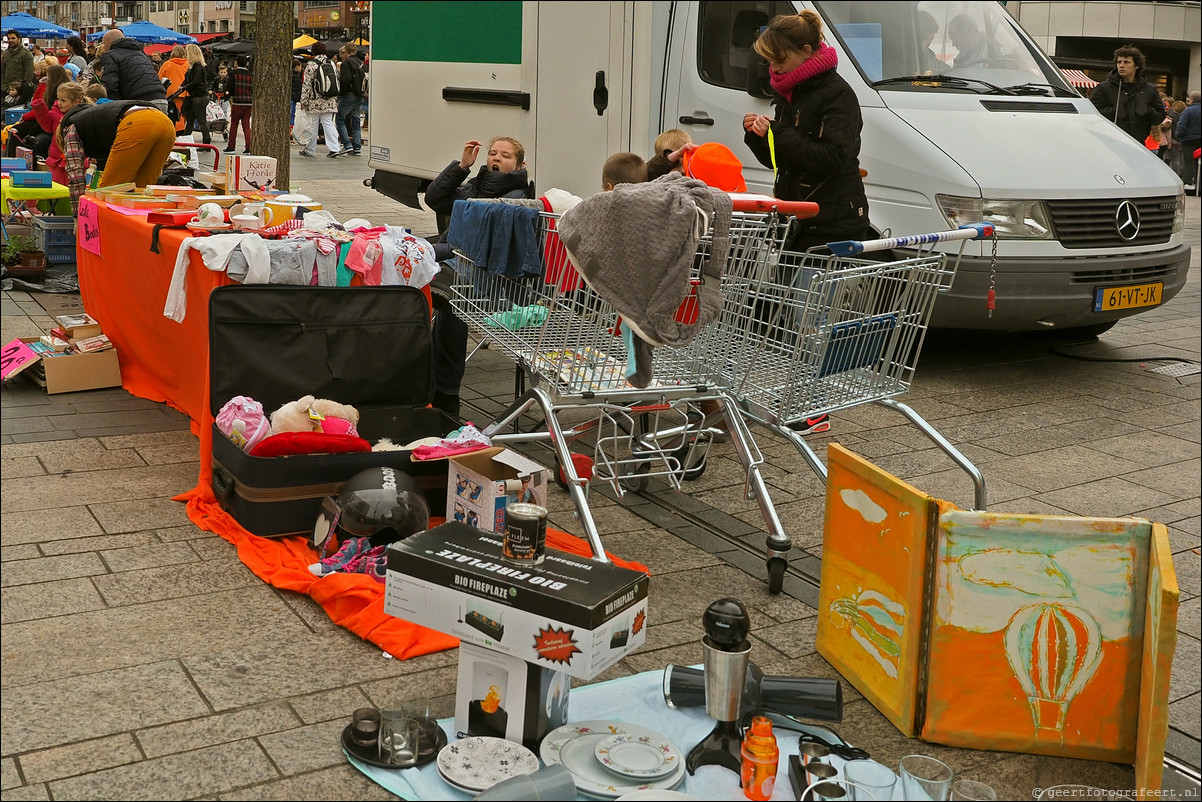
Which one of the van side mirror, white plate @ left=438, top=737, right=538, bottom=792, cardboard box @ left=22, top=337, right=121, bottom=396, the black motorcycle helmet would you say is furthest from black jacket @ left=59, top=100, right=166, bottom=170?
white plate @ left=438, top=737, right=538, bottom=792

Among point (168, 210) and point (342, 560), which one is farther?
point (168, 210)

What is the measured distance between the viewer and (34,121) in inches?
579

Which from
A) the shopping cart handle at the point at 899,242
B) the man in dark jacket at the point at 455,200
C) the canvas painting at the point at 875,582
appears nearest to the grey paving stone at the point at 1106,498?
the shopping cart handle at the point at 899,242

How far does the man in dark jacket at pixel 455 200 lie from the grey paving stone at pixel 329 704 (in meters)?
2.38

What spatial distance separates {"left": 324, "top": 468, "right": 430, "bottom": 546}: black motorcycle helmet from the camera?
390cm

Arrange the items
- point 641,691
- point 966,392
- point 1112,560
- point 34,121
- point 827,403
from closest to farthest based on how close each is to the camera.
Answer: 1. point 1112,560
2. point 641,691
3. point 827,403
4. point 966,392
5. point 34,121

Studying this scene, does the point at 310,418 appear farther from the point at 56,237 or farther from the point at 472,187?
the point at 56,237

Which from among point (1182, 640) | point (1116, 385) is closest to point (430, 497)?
point (1182, 640)

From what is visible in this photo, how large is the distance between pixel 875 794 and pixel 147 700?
1.81 metres

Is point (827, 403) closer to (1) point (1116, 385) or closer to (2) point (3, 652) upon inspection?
(2) point (3, 652)

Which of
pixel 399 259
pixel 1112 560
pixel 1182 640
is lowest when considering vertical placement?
pixel 1182 640

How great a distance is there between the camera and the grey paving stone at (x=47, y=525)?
4020 mm

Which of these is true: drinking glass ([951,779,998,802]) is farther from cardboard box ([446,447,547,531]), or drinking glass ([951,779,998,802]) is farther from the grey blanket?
cardboard box ([446,447,547,531])

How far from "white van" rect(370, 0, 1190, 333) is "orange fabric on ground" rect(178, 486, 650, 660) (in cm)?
351
